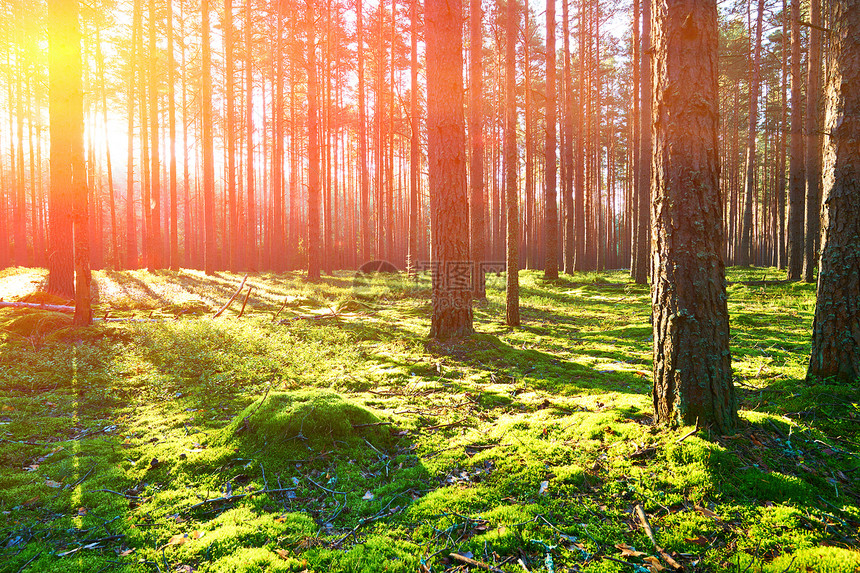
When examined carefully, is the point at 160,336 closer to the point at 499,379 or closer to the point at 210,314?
→ the point at 210,314

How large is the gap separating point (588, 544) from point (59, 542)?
2998 mm

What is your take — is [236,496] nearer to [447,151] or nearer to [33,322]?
[447,151]

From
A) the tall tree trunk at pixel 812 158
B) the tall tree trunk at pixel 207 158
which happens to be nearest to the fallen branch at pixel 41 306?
the tall tree trunk at pixel 207 158

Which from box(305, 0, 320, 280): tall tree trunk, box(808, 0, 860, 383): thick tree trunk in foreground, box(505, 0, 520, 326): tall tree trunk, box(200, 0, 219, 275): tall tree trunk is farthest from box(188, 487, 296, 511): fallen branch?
box(200, 0, 219, 275): tall tree trunk

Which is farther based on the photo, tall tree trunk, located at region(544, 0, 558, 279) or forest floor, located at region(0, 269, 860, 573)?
tall tree trunk, located at region(544, 0, 558, 279)

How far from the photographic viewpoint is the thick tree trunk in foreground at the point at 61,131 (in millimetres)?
7512

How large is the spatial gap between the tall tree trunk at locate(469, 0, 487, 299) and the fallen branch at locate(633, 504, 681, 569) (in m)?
8.80

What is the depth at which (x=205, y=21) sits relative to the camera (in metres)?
18.7

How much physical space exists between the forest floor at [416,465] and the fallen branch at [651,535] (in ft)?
0.05

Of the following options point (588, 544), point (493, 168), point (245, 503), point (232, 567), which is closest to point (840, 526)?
point (588, 544)

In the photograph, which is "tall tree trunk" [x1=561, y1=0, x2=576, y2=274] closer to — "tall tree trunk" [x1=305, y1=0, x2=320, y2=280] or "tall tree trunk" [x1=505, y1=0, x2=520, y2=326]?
"tall tree trunk" [x1=305, y1=0, x2=320, y2=280]

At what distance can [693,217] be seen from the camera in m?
2.92

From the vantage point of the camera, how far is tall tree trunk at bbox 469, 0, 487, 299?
419 inches

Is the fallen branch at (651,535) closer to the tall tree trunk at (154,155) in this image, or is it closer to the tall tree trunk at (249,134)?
the tall tree trunk at (154,155)
